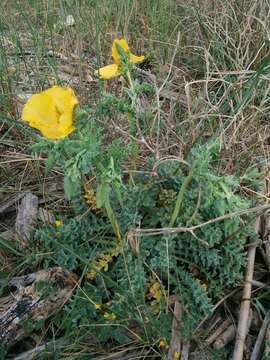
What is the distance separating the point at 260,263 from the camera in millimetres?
1519

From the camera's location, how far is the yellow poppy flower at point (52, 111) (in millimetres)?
1084

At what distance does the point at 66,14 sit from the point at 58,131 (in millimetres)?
1574

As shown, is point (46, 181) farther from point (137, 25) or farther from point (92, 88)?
point (137, 25)

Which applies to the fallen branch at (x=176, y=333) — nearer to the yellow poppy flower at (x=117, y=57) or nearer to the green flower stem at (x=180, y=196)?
the green flower stem at (x=180, y=196)

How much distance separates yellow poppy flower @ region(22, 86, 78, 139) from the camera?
42.7 inches

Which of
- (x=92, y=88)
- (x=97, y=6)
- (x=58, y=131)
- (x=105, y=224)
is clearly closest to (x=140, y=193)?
(x=105, y=224)

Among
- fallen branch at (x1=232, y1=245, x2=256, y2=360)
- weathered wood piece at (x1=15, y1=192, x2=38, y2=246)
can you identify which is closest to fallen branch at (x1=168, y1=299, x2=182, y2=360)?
fallen branch at (x1=232, y1=245, x2=256, y2=360)

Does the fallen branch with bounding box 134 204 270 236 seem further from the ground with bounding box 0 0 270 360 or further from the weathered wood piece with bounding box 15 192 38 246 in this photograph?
the weathered wood piece with bounding box 15 192 38 246

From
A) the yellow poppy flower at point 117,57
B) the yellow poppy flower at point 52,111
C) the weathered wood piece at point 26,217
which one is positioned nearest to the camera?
the yellow poppy flower at point 52,111

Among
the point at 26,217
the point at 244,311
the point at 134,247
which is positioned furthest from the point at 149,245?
the point at 26,217

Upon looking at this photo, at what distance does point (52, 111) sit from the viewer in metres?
A: 1.10

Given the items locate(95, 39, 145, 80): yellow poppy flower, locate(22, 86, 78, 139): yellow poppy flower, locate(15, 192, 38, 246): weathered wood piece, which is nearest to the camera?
locate(22, 86, 78, 139): yellow poppy flower

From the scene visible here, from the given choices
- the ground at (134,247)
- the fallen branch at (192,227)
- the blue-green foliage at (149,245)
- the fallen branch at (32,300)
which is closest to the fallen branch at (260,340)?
the ground at (134,247)

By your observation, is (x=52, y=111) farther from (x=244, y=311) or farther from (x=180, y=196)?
(x=244, y=311)
